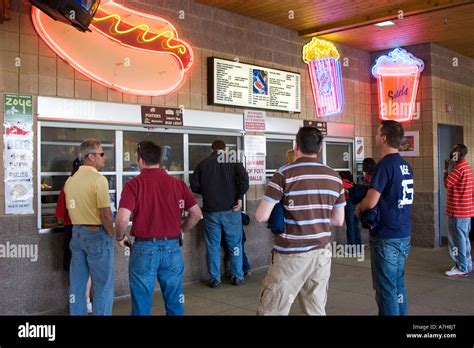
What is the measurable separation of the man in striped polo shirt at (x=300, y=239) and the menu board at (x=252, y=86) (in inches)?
148

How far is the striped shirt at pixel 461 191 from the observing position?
273 inches

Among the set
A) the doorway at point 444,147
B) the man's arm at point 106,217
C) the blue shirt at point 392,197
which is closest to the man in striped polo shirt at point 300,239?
the blue shirt at point 392,197

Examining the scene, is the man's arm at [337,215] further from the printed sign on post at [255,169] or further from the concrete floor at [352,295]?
the printed sign on post at [255,169]

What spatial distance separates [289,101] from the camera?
27.6 ft

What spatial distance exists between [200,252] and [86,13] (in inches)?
140

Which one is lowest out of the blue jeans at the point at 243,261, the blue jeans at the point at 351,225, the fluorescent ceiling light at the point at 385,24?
the blue jeans at the point at 243,261

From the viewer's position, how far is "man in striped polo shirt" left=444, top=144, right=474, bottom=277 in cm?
696

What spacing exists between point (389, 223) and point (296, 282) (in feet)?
3.63

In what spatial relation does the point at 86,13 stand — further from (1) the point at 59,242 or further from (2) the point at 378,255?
(2) the point at 378,255

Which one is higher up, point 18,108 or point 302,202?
point 18,108

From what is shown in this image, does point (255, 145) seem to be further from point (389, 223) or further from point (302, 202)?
point (302, 202)

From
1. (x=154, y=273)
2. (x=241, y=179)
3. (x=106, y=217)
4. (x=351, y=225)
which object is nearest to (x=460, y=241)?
(x=351, y=225)

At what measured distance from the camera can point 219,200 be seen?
6.68 m

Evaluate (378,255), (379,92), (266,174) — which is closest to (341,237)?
(266,174)
